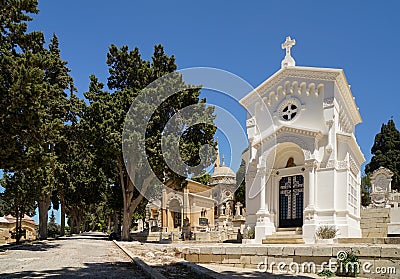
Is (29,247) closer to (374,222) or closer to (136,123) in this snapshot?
(136,123)

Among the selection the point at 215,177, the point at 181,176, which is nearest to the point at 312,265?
the point at 181,176

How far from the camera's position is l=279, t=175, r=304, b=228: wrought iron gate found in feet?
81.2

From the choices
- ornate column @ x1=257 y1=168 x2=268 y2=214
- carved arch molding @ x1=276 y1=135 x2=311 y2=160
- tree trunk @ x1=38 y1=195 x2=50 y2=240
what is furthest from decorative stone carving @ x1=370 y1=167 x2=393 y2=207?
tree trunk @ x1=38 y1=195 x2=50 y2=240

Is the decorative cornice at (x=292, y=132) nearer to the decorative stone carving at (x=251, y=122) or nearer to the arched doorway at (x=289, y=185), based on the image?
the arched doorway at (x=289, y=185)

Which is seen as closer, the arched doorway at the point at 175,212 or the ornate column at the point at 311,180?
the ornate column at the point at 311,180

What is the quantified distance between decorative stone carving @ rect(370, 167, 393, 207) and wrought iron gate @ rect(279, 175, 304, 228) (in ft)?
39.9

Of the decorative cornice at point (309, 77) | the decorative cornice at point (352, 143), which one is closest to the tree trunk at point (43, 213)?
the decorative cornice at point (309, 77)

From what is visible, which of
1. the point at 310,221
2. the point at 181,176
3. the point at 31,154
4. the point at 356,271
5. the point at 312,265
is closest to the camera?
the point at 356,271

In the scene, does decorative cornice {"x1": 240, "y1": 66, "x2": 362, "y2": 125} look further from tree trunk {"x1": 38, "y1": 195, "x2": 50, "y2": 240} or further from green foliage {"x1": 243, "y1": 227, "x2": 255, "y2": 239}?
tree trunk {"x1": 38, "y1": 195, "x2": 50, "y2": 240}

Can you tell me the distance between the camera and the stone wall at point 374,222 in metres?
25.0

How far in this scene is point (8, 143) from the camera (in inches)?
736

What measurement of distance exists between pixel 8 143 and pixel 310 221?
15.9 meters

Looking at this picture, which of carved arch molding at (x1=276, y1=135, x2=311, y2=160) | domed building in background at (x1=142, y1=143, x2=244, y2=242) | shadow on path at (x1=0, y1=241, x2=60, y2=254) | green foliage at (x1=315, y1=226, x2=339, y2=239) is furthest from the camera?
domed building in background at (x1=142, y1=143, x2=244, y2=242)

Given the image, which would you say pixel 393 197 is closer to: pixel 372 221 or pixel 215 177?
pixel 372 221
